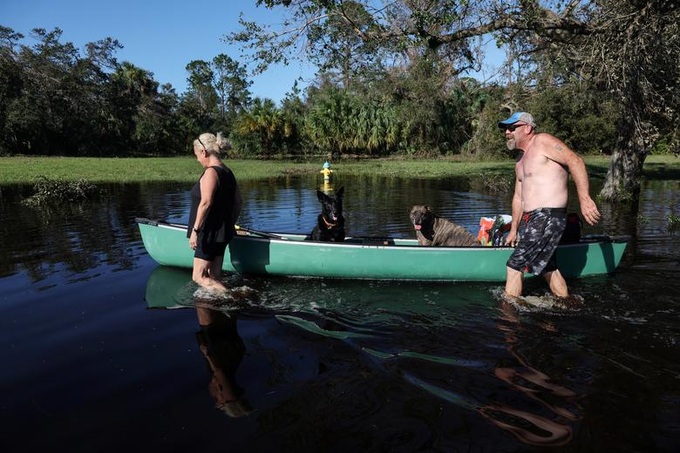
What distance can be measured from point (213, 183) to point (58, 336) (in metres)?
2.18

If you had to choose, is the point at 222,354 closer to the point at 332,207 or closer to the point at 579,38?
the point at 332,207

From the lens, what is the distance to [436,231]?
7.08m

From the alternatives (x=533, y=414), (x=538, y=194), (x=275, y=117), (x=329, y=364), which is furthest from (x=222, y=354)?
(x=275, y=117)

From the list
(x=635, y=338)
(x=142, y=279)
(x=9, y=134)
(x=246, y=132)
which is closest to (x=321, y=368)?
(x=635, y=338)

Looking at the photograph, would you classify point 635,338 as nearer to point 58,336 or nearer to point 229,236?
point 229,236

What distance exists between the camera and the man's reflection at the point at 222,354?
3.46m

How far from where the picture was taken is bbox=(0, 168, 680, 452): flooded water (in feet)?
10.1

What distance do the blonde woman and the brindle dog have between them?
263 cm

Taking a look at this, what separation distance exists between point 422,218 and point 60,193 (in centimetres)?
1247

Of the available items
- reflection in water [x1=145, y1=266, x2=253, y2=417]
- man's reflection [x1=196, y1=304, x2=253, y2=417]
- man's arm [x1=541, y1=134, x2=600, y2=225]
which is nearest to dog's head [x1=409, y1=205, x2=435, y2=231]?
man's arm [x1=541, y1=134, x2=600, y2=225]

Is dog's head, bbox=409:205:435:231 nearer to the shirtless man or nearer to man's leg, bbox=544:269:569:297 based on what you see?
the shirtless man

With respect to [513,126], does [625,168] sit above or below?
below

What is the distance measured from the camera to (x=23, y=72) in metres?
39.2

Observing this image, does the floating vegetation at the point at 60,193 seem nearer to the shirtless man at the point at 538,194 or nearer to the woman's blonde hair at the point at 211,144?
the woman's blonde hair at the point at 211,144
